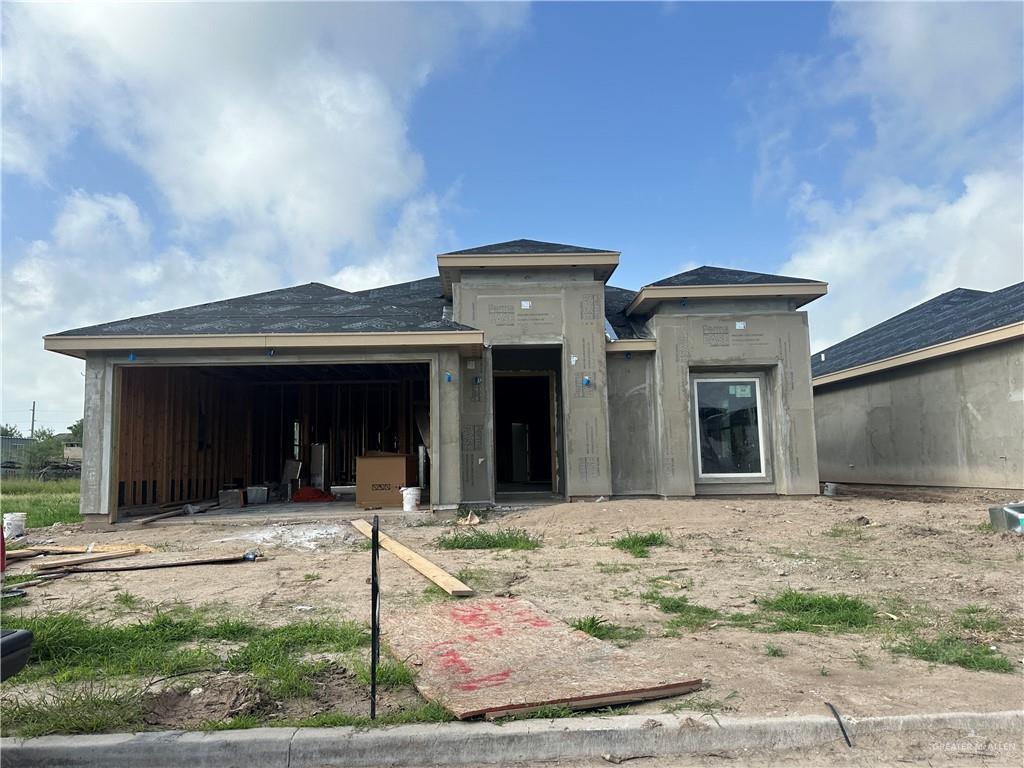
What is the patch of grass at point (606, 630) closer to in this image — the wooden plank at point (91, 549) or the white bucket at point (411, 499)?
the wooden plank at point (91, 549)

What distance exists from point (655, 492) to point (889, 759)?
10.2 meters

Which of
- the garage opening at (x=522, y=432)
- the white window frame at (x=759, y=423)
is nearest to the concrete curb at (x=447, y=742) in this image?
the white window frame at (x=759, y=423)

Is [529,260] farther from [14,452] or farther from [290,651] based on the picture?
[14,452]

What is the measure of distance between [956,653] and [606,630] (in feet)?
7.53

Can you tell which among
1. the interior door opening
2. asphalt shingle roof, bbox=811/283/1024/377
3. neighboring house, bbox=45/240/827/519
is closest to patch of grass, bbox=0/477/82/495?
neighboring house, bbox=45/240/827/519

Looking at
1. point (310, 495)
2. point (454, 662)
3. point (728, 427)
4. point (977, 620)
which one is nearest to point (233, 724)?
point (454, 662)

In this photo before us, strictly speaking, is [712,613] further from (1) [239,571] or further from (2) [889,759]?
(1) [239,571]

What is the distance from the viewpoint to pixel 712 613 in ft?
18.1

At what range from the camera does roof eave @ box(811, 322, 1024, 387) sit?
496 inches

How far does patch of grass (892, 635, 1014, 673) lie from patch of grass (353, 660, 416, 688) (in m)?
3.25

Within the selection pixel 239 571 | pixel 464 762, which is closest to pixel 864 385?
pixel 239 571

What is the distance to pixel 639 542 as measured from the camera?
879 cm

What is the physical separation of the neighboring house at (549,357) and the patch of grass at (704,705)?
27.9 ft

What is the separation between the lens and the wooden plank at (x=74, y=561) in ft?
25.1
